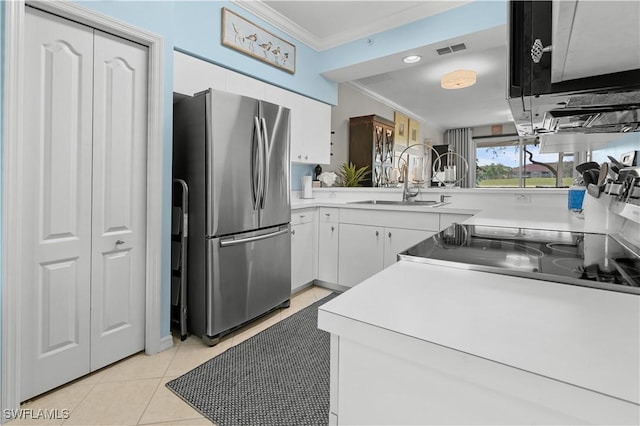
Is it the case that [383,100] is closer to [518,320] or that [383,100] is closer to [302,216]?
[302,216]

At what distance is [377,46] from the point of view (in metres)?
3.13

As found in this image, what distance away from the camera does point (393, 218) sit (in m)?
2.82

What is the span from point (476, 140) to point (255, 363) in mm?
8309

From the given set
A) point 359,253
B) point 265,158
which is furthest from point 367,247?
point 265,158

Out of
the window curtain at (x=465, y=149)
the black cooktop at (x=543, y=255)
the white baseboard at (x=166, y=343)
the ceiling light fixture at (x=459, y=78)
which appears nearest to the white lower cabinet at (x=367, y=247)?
the black cooktop at (x=543, y=255)

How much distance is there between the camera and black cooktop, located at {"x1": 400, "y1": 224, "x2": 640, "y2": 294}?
70cm

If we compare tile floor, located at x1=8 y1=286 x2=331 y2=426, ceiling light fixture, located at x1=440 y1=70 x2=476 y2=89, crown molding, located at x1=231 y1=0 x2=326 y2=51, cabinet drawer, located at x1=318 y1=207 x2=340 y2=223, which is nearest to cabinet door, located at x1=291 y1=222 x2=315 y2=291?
cabinet drawer, located at x1=318 y1=207 x2=340 y2=223

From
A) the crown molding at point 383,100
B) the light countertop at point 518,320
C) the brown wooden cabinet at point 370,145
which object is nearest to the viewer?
the light countertop at point 518,320

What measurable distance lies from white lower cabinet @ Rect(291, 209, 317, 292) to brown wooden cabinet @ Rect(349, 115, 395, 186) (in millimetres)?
1557

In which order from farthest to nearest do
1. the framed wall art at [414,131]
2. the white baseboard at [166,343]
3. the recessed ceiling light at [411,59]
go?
the framed wall art at [414,131] → the recessed ceiling light at [411,59] → the white baseboard at [166,343]

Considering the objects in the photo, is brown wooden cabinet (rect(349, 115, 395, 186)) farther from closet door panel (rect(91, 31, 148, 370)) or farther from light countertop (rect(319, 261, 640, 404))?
light countertop (rect(319, 261, 640, 404))

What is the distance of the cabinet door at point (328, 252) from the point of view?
3178 millimetres

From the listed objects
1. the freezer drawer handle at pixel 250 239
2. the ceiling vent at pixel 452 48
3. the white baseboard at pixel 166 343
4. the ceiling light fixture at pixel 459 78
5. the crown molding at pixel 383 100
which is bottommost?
the white baseboard at pixel 166 343

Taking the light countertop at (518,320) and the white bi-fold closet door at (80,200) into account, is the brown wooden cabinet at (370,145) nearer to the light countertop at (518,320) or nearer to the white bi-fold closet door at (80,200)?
the white bi-fold closet door at (80,200)
